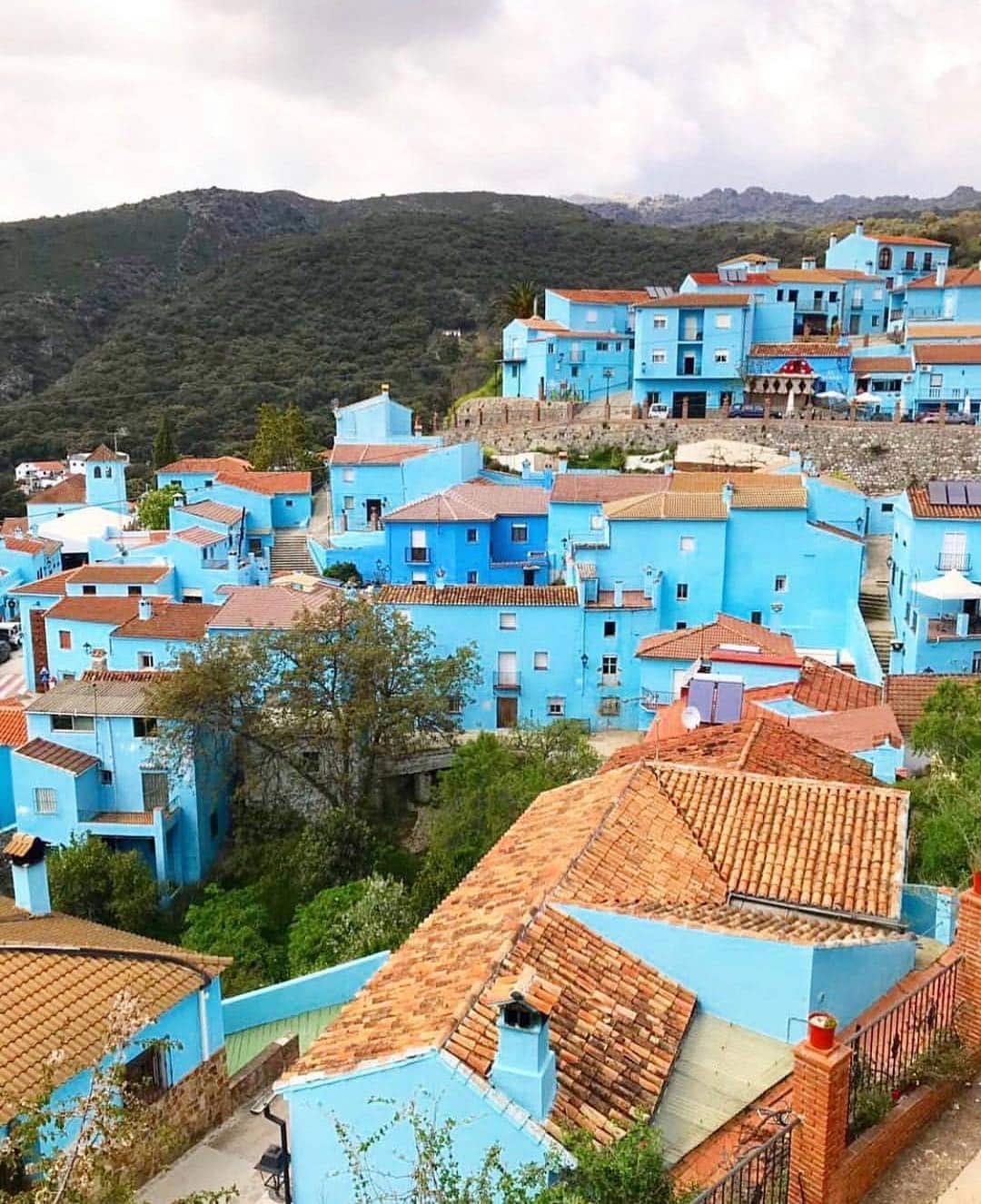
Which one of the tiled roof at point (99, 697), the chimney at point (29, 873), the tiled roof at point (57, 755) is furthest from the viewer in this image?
the tiled roof at point (99, 697)

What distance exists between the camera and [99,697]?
93.9 ft

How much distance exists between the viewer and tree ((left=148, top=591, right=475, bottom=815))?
27.2m

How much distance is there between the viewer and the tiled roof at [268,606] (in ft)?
103

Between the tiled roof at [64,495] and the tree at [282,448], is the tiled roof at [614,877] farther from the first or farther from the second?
the tiled roof at [64,495]

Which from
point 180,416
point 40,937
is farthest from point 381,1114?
point 180,416

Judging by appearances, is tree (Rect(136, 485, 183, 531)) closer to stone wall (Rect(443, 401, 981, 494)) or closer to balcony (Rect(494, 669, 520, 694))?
stone wall (Rect(443, 401, 981, 494))

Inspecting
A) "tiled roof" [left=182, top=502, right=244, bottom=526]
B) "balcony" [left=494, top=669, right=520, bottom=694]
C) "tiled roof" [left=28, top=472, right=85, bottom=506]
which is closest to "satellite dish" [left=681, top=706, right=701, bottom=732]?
"balcony" [left=494, top=669, right=520, bottom=694]

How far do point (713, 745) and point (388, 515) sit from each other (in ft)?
79.5

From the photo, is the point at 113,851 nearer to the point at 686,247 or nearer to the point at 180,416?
the point at 180,416

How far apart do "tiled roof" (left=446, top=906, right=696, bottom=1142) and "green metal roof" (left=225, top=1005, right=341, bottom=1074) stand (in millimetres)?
7686

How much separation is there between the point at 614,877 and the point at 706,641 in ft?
61.5

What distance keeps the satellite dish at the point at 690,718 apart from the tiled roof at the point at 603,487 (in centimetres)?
1711

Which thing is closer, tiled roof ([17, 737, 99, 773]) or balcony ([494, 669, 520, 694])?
tiled roof ([17, 737, 99, 773])

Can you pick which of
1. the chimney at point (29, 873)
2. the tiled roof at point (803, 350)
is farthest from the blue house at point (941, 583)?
the chimney at point (29, 873)
